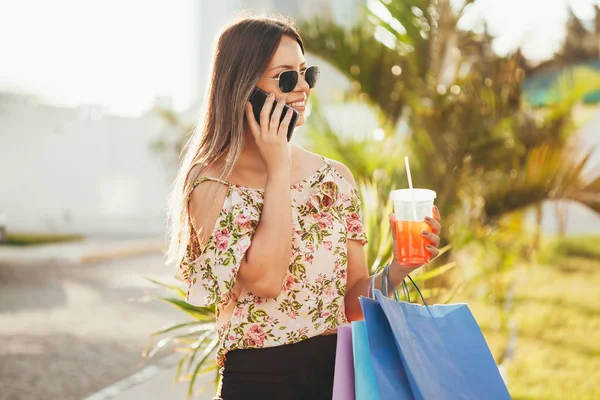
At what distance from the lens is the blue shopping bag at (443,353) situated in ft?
5.26

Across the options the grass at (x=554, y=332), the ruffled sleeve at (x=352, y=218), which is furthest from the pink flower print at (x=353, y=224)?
the grass at (x=554, y=332)

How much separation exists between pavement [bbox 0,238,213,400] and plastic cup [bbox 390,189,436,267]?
2237 millimetres

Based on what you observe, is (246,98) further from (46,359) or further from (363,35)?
(46,359)

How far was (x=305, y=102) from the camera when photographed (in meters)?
2.10

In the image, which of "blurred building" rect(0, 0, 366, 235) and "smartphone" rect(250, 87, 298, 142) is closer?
"smartphone" rect(250, 87, 298, 142)

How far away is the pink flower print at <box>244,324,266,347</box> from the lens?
1917 millimetres

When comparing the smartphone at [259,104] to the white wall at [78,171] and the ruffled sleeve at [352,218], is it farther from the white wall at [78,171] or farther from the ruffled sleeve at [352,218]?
the white wall at [78,171]

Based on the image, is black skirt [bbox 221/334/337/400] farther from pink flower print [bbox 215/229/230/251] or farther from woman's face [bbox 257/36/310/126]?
woman's face [bbox 257/36/310/126]

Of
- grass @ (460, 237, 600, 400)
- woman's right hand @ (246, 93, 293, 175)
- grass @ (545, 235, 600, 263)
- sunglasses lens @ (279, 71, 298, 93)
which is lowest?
grass @ (460, 237, 600, 400)

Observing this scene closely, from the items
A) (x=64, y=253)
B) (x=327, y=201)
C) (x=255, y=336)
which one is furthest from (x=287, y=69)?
(x=64, y=253)

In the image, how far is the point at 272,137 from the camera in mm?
1953

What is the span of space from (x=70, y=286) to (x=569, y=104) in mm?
8387

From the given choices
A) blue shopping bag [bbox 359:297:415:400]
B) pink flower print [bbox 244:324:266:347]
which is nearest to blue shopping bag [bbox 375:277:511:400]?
blue shopping bag [bbox 359:297:415:400]

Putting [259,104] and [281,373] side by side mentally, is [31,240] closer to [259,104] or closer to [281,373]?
[259,104]
